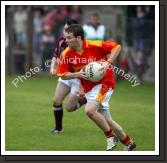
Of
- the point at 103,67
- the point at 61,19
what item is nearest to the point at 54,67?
the point at 103,67

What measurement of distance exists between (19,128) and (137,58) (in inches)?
341

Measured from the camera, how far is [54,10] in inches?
961

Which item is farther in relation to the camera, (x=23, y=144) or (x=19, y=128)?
(x=19, y=128)

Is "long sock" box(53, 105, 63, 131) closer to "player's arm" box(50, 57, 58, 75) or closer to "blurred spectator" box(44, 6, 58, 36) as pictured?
"player's arm" box(50, 57, 58, 75)

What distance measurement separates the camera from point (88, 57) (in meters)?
12.0

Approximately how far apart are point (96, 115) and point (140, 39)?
11175 millimetres

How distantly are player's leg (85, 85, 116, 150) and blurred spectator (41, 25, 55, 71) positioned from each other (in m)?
11.7

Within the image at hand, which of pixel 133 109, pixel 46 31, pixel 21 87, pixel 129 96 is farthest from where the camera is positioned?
pixel 46 31

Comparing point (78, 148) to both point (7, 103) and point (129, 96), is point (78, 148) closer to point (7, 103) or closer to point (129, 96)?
point (7, 103)

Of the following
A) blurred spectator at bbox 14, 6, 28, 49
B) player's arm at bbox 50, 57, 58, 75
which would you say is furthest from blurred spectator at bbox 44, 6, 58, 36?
player's arm at bbox 50, 57, 58, 75

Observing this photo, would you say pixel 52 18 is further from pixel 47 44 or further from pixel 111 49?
pixel 111 49

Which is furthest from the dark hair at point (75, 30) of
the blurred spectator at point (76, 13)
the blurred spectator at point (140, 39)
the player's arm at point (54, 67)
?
the blurred spectator at point (76, 13)

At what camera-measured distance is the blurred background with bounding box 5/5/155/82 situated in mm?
22422

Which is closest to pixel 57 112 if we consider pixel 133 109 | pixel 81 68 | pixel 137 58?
pixel 81 68
